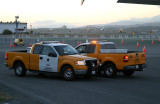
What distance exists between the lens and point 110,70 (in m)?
14.8

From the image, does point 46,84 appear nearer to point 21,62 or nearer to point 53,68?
point 53,68

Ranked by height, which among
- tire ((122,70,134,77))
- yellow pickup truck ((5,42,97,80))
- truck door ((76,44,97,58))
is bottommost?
tire ((122,70,134,77))

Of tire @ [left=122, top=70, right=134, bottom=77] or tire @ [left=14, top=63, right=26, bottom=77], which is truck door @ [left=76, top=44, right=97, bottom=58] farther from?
tire @ [left=14, top=63, right=26, bottom=77]

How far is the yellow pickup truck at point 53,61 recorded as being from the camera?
13430 mm

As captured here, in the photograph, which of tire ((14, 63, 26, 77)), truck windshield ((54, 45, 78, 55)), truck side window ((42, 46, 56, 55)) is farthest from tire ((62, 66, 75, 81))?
tire ((14, 63, 26, 77))

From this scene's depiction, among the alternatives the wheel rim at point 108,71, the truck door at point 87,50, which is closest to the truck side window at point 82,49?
the truck door at point 87,50

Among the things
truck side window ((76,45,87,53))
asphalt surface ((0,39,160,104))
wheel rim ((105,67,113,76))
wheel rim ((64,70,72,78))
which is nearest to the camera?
asphalt surface ((0,39,160,104))

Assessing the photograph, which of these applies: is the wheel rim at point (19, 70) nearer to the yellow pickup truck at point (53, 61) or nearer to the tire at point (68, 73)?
the yellow pickup truck at point (53, 61)

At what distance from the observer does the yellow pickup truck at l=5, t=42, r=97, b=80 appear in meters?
13.4

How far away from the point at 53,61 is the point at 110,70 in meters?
2.93

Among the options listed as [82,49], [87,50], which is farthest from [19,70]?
[87,50]

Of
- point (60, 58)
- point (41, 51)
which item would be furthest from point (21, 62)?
point (60, 58)

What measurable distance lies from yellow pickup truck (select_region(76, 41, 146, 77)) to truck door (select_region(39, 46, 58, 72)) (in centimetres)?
222

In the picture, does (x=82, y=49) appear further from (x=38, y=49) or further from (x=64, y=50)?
(x=38, y=49)
